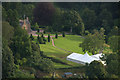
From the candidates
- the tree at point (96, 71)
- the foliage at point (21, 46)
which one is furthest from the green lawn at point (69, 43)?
the tree at point (96, 71)

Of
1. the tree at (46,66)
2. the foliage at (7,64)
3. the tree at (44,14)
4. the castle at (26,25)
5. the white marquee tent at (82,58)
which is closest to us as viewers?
the foliage at (7,64)

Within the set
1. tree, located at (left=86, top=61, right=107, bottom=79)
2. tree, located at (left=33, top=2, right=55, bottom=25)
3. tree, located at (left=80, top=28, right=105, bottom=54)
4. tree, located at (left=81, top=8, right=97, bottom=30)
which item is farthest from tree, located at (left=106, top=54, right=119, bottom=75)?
tree, located at (left=33, top=2, right=55, bottom=25)

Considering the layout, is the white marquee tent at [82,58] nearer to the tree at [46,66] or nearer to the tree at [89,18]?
the tree at [46,66]

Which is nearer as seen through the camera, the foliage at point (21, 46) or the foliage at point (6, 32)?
the foliage at point (6, 32)

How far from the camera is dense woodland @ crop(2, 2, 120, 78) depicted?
26142 mm

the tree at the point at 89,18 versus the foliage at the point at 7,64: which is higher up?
the tree at the point at 89,18

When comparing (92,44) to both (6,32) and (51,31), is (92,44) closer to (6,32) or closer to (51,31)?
(6,32)

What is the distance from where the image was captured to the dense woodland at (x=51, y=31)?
2614 cm

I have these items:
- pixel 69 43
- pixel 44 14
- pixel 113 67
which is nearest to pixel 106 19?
pixel 44 14

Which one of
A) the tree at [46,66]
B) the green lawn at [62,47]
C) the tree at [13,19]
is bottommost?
the tree at [46,66]

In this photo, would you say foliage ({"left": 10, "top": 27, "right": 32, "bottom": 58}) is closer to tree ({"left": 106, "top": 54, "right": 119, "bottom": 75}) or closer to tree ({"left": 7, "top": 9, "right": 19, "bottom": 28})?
tree ({"left": 7, "top": 9, "right": 19, "bottom": 28})

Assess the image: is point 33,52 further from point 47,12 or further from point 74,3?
point 74,3

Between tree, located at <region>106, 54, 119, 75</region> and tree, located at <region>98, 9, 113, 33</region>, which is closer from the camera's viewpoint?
tree, located at <region>106, 54, 119, 75</region>

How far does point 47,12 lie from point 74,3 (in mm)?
17953
